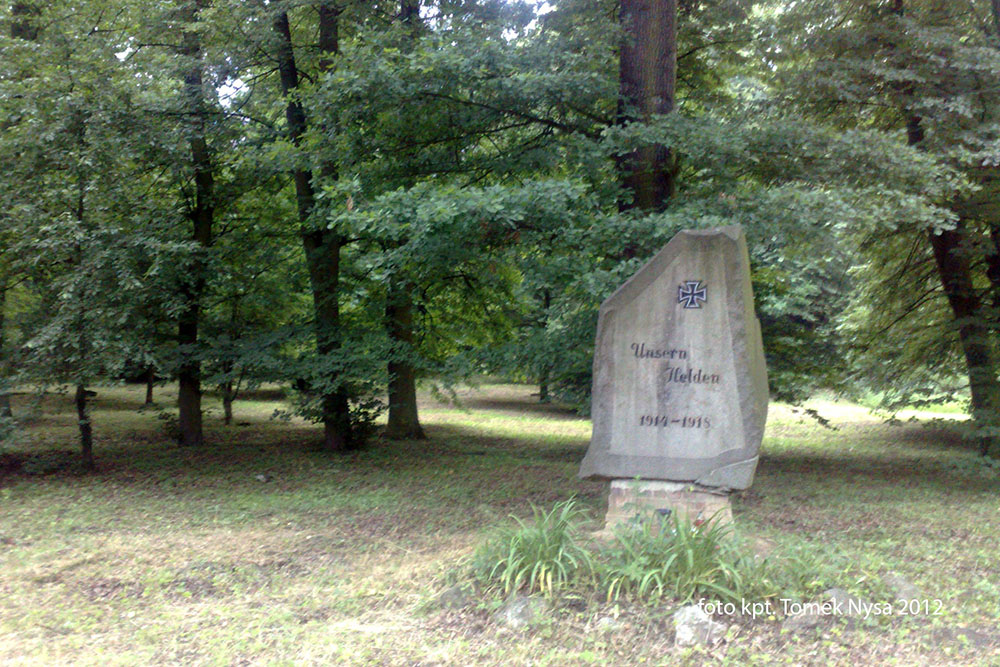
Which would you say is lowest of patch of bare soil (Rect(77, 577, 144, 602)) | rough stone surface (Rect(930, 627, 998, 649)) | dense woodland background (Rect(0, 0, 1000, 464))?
rough stone surface (Rect(930, 627, 998, 649))

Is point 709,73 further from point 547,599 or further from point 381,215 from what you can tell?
point 547,599

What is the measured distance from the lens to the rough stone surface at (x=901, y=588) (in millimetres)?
5570

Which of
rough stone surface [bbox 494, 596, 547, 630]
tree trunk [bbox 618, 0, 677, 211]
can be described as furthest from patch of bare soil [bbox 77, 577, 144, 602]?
tree trunk [bbox 618, 0, 677, 211]

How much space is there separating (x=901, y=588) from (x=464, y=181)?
6311 mm

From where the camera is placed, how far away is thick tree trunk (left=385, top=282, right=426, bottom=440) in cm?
1334

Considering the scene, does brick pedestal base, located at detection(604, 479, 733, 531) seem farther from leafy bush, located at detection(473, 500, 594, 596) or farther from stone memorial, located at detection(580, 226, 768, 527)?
leafy bush, located at detection(473, 500, 594, 596)

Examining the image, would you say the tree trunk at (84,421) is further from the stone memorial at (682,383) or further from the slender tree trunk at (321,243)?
the stone memorial at (682,383)

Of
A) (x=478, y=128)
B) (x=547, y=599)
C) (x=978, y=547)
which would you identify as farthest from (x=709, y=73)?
(x=547, y=599)

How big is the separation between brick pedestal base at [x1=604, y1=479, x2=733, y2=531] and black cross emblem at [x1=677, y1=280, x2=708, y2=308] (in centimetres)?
148

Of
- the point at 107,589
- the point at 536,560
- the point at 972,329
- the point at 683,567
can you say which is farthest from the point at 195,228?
the point at 972,329

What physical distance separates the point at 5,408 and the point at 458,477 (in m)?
6.77

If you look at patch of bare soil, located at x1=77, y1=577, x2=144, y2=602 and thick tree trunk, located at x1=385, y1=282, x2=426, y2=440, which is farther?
thick tree trunk, located at x1=385, y1=282, x2=426, y2=440

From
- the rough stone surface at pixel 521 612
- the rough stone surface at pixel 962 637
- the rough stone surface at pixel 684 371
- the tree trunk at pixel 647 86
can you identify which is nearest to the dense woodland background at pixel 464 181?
the tree trunk at pixel 647 86

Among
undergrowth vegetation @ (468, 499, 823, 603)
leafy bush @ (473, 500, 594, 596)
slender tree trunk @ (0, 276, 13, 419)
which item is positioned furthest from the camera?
slender tree trunk @ (0, 276, 13, 419)
